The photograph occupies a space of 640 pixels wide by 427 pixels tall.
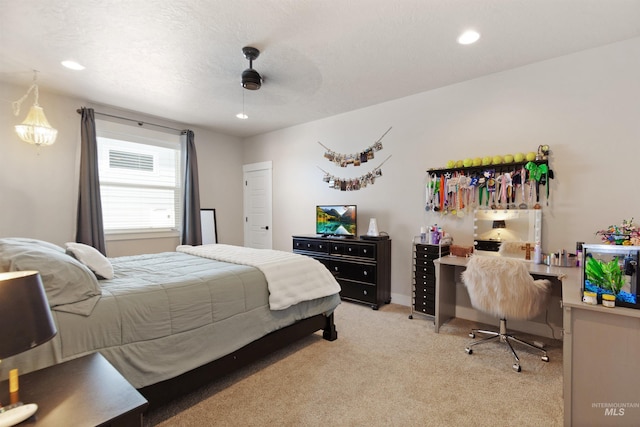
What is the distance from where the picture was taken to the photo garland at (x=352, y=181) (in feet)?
13.3

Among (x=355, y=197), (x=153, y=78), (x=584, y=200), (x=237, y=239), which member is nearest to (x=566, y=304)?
(x=584, y=200)

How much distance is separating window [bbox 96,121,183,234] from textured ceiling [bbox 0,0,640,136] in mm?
708

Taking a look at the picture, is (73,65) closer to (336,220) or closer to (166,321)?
(166,321)

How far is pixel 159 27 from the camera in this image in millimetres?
2273

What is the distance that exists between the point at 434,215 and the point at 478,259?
115cm

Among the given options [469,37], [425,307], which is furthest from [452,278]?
[469,37]

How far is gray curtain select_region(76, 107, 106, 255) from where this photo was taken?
11.9 ft

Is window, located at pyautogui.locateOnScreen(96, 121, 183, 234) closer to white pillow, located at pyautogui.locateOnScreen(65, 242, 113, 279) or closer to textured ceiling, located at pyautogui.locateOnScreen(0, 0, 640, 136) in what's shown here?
textured ceiling, located at pyautogui.locateOnScreen(0, 0, 640, 136)

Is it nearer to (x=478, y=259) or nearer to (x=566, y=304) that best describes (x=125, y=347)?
(x=566, y=304)

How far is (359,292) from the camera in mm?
3797

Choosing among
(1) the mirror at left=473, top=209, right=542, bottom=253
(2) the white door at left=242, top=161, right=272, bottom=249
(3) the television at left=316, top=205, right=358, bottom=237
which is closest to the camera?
(1) the mirror at left=473, top=209, right=542, bottom=253

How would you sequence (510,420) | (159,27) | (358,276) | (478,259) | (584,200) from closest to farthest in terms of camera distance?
1. (510,420)
2. (159,27)
3. (478,259)
4. (584,200)
5. (358,276)

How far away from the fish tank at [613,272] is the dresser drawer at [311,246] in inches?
110

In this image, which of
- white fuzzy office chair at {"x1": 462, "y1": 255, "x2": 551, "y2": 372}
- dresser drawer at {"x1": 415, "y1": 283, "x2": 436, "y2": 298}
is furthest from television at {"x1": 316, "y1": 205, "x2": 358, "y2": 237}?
white fuzzy office chair at {"x1": 462, "y1": 255, "x2": 551, "y2": 372}
